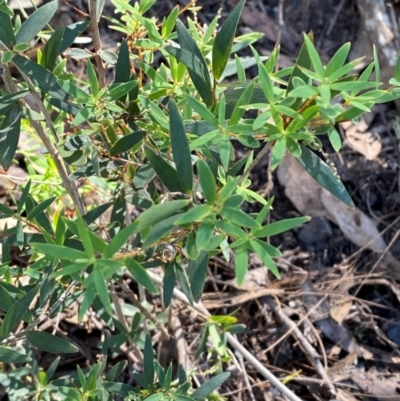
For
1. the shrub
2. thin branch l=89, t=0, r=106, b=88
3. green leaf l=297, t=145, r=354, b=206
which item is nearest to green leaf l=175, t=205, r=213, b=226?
the shrub

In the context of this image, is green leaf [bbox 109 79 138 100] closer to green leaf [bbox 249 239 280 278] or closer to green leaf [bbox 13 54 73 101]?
green leaf [bbox 13 54 73 101]

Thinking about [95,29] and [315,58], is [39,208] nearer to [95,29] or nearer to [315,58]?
[95,29]

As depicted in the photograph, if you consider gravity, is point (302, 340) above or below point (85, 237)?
below

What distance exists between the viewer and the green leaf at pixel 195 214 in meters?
0.81

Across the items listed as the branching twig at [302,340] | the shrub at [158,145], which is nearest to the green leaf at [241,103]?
the shrub at [158,145]

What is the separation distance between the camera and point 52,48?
3.66 feet

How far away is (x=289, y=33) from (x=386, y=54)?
518mm

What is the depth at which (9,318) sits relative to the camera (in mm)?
1146

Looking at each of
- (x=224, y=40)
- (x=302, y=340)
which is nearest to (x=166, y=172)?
(x=224, y=40)

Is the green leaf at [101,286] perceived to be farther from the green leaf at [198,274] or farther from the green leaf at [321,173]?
the green leaf at [321,173]

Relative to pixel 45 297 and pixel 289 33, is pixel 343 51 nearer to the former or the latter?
pixel 45 297

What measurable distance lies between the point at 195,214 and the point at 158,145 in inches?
17.9

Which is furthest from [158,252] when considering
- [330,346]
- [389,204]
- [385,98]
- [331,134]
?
[389,204]

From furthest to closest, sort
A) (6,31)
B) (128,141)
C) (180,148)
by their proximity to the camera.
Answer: (128,141) → (6,31) → (180,148)
